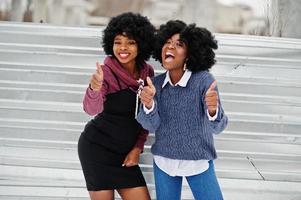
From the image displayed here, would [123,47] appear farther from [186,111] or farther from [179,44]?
[186,111]

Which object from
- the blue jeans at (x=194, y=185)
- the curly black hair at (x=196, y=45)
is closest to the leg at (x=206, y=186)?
the blue jeans at (x=194, y=185)

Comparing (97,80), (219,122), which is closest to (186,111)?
(219,122)

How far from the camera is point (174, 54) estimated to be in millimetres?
1546

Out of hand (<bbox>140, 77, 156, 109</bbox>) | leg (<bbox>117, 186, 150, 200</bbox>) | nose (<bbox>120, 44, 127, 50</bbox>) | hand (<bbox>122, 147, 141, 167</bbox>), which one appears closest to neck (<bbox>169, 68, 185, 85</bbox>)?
hand (<bbox>140, 77, 156, 109</bbox>)

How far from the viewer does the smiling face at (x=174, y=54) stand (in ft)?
5.07

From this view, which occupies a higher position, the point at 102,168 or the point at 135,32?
A: the point at 135,32

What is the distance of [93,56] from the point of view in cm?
244

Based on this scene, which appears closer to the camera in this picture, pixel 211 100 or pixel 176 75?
pixel 211 100

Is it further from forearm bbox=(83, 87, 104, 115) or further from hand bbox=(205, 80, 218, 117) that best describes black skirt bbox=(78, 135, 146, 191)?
hand bbox=(205, 80, 218, 117)

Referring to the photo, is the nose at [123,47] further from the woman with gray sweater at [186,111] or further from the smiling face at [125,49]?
the woman with gray sweater at [186,111]

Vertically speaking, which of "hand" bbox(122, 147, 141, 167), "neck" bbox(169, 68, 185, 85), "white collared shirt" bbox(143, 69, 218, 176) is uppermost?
"neck" bbox(169, 68, 185, 85)

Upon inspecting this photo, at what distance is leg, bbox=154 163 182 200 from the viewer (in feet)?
5.33

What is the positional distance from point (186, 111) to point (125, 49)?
0.38m

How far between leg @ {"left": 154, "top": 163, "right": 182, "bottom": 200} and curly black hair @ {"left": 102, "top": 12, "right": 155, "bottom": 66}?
509mm
